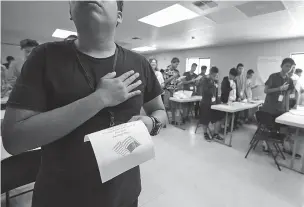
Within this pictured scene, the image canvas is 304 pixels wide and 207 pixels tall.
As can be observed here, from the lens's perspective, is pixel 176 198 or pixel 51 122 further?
pixel 176 198

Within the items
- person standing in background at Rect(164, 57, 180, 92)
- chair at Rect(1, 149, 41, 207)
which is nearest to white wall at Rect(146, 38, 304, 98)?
person standing in background at Rect(164, 57, 180, 92)

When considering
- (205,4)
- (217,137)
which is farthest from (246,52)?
(217,137)

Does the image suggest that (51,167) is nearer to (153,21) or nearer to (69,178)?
(69,178)

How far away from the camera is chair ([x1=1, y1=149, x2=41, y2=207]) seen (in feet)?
3.71

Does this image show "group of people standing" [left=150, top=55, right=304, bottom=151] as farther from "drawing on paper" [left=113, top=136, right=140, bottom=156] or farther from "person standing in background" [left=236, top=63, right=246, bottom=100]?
"drawing on paper" [left=113, top=136, right=140, bottom=156]

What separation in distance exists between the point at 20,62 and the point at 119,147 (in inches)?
Result: 129

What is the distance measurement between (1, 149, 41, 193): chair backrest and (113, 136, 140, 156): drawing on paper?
1161mm

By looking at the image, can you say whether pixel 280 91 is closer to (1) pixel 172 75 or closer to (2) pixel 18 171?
(1) pixel 172 75

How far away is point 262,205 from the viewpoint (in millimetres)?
1657

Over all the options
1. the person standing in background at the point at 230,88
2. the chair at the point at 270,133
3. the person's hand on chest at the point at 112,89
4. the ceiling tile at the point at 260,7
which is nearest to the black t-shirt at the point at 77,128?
the person's hand on chest at the point at 112,89

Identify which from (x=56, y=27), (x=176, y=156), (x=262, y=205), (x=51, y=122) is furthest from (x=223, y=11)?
(x=56, y=27)

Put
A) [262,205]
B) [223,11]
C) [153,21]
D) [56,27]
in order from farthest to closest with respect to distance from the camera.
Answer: [56,27]
[153,21]
[223,11]
[262,205]

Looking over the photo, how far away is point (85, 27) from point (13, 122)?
0.33 metres

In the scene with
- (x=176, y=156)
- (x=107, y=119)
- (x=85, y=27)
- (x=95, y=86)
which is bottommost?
(x=176, y=156)
